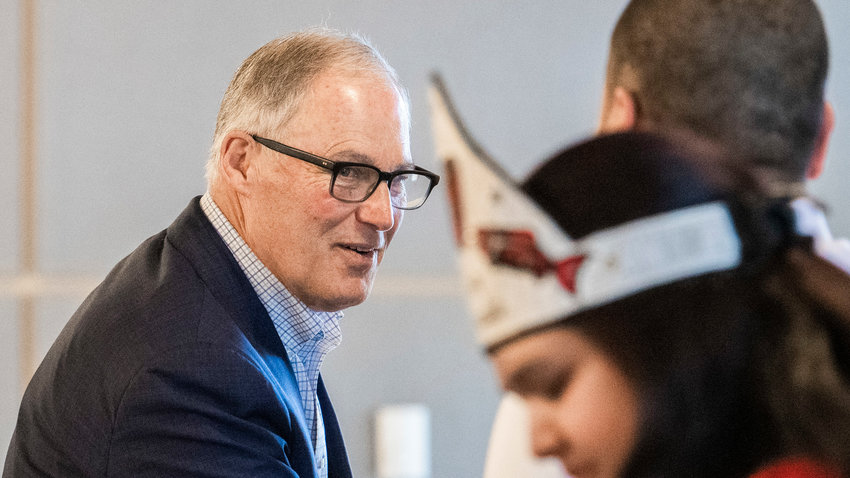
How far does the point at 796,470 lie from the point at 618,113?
37 cm

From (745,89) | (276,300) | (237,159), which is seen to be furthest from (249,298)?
(745,89)

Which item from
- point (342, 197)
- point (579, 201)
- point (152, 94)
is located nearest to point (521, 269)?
point (579, 201)

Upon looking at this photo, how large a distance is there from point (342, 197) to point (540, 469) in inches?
15.6

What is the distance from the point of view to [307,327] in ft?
3.61

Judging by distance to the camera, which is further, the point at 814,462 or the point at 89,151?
the point at 89,151

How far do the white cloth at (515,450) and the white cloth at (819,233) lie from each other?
1.01 ft

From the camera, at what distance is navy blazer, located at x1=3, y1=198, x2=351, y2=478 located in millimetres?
858

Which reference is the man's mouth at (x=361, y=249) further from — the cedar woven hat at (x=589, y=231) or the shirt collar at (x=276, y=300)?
the cedar woven hat at (x=589, y=231)

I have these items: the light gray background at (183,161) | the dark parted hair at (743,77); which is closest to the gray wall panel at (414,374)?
the light gray background at (183,161)

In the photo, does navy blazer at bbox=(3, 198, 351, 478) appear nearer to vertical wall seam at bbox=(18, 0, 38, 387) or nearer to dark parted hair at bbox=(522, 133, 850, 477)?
dark parted hair at bbox=(522, 133, 850, 477)

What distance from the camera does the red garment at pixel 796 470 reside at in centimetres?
71

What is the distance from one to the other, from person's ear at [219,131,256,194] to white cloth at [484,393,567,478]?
414 mm

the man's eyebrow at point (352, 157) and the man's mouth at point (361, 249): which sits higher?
the man's eyebrow at point (352, 157)

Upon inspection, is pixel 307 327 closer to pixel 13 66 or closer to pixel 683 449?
pixel 683 449
